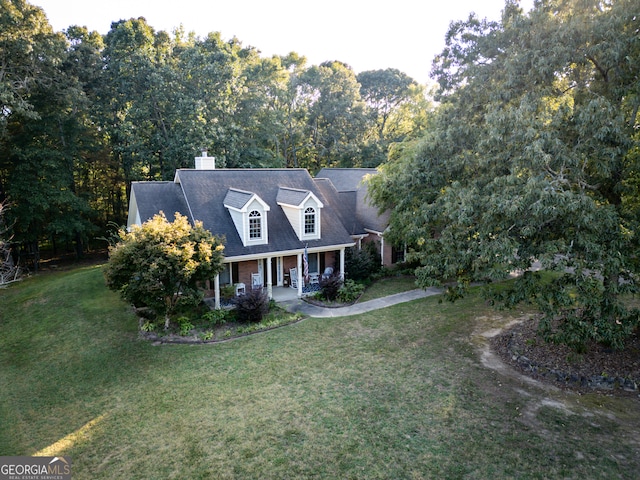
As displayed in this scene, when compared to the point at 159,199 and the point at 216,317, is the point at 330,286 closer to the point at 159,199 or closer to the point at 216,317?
the point at 216,317

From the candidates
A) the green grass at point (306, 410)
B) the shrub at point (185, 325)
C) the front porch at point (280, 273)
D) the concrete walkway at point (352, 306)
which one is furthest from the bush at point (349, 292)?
the shrub at point (185, 325)

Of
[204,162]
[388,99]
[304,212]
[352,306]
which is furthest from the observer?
[388,99]

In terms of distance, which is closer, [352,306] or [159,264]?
[159,264]

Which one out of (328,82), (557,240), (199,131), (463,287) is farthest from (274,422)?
(328,82)

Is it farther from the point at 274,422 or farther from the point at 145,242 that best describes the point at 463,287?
the point at 145,242

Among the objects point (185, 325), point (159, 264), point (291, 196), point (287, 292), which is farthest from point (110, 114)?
point (185, 325)

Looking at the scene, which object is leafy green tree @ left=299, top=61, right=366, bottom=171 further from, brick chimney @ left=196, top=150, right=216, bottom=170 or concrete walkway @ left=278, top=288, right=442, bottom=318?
concrete walkway @ left=278, top=288, right=442, bottom=318

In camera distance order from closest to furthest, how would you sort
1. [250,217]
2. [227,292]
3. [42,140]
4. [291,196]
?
[227,292] < [250,217] < [291,196] < [42,140]
